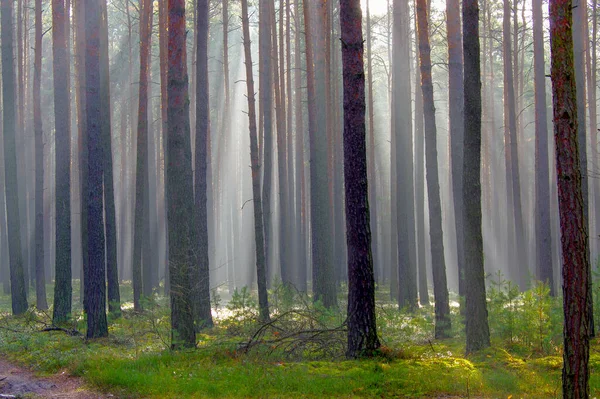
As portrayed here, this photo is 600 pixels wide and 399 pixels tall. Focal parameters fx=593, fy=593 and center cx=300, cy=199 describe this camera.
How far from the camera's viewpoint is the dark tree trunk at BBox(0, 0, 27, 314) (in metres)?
19.1

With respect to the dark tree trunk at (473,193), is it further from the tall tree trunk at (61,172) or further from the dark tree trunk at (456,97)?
the tall tree trunk at (61,172)

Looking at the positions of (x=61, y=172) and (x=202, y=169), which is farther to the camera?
(x=61, y=172)

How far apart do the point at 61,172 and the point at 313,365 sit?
410 inches

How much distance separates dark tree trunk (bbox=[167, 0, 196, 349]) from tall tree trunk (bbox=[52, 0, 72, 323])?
6320mm

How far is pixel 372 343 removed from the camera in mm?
9383

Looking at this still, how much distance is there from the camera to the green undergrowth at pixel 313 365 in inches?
315

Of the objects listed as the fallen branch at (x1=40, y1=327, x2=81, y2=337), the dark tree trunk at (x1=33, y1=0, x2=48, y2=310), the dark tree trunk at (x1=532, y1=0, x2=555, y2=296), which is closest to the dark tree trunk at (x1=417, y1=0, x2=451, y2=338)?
the dark tree trunk at (x1=532, y1=0, x2=555, y2=296)

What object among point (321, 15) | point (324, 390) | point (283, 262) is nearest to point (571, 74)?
point (324, 390)

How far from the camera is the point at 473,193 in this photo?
10.4m

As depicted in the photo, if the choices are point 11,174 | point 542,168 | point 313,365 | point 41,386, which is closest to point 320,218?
point 542,168

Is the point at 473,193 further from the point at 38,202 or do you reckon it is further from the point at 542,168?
the point at 38,202

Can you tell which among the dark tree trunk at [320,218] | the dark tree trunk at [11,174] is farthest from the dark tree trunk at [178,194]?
the dark tree trunk at [11,174]

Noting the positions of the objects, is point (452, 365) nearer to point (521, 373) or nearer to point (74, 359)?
point (521, 373)

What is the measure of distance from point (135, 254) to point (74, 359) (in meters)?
8.24
